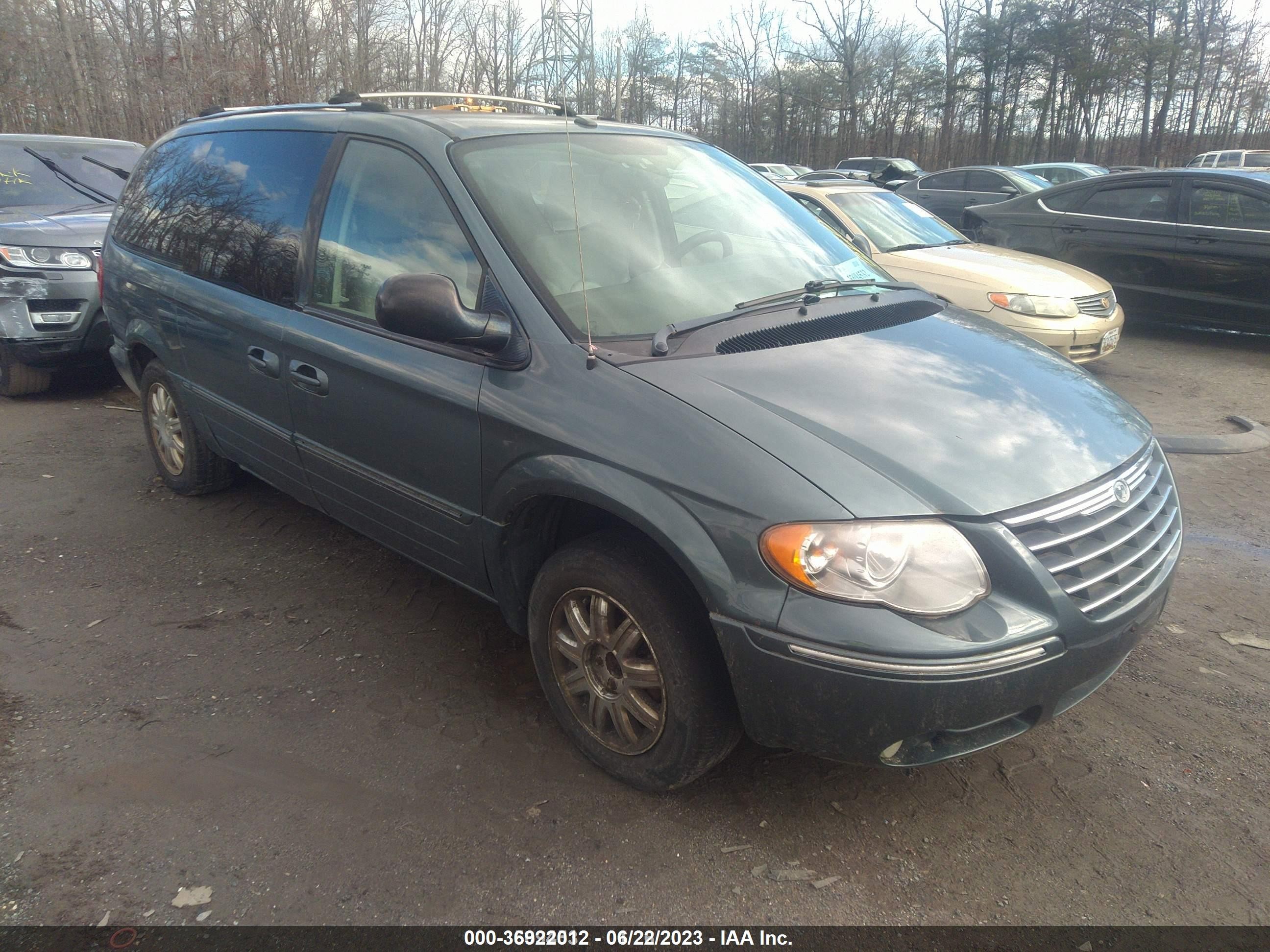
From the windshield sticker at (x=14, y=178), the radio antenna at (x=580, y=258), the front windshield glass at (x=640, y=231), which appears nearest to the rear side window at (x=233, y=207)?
the front windshield glass at (x=640, y=231)

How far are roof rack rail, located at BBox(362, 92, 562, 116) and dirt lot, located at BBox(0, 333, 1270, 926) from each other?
81.1 inches

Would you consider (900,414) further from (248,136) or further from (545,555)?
(248,136)

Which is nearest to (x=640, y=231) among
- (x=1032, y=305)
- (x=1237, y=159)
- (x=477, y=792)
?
(x=477, y=792)

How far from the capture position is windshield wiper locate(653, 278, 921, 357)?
2584 mm

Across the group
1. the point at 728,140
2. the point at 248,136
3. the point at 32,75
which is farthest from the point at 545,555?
the point at 728,140

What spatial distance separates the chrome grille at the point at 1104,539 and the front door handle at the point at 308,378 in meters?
2.37

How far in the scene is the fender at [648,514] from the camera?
2096 millimetres

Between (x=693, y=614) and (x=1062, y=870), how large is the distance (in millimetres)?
1146

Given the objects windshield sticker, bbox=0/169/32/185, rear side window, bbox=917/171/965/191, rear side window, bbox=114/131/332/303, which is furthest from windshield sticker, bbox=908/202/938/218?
windshield sticker, bbox=0/169/32/185

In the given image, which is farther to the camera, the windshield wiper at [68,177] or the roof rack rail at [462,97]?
the windshield wiper at [68,177]

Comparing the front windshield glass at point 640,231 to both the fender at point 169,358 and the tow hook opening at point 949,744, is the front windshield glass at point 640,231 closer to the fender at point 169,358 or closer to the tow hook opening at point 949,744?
the tow hook opening at point 949,744

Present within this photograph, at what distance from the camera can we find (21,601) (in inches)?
148

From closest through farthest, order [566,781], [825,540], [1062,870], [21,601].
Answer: [825,540], [1062,870], [566,781], [21,601]
